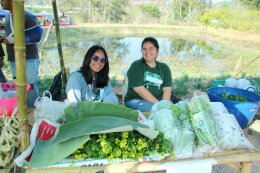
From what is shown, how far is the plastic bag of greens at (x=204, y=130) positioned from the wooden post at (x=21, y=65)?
3.55 feet

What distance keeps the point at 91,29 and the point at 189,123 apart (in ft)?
39.2

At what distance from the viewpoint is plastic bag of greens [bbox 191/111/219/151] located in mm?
1618

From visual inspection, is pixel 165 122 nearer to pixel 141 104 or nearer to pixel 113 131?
pixel 113 131

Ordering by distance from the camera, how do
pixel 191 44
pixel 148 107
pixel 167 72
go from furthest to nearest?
pixel 191 44, pixel 167 72, pixel 148 107

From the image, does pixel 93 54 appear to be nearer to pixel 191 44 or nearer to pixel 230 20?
pixel 191 44

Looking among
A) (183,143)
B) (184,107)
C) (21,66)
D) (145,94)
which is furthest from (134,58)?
(21,66)

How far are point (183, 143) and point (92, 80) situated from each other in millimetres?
1153

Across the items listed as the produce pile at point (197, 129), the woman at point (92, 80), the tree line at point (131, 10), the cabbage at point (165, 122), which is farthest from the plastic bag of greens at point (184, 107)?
the tree line at point (131, 10)

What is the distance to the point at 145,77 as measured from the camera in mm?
2789

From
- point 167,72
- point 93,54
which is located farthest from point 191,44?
point 93,54

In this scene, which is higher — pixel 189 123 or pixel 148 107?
pixel 189 123

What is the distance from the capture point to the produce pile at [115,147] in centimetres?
146

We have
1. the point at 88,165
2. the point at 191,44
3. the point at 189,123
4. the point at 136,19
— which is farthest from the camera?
the point at 136,19

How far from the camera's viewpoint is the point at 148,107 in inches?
106
